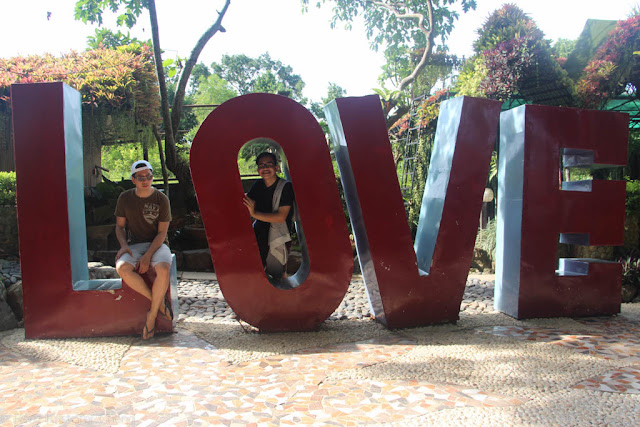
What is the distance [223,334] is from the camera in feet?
15.5

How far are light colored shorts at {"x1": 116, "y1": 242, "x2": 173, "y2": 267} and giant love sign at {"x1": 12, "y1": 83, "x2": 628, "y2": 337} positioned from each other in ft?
1.46

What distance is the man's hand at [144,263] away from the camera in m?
4.35

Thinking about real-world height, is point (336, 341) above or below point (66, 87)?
below

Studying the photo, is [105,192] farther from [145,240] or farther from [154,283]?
[154,283]

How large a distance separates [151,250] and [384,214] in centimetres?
237

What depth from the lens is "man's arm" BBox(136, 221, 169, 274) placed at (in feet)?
14.3

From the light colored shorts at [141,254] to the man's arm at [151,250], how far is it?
0.15ft

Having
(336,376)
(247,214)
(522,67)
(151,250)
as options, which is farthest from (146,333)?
(522,67)

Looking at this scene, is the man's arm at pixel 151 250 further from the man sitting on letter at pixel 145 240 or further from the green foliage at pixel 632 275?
the green foliage at pixel 632 275

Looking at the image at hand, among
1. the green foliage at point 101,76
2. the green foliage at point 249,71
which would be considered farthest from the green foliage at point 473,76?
the green foliage at point 249,71

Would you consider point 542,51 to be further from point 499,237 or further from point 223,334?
point 223,334

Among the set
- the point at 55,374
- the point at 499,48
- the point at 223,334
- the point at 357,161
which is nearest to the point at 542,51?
the point at 499,48

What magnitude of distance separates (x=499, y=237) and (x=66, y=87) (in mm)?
5000

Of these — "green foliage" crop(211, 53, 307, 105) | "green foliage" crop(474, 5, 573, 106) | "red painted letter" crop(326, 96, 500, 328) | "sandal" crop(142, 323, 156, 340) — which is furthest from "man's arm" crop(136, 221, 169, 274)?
"green foliage" crop(211, 53, 307, 105)
